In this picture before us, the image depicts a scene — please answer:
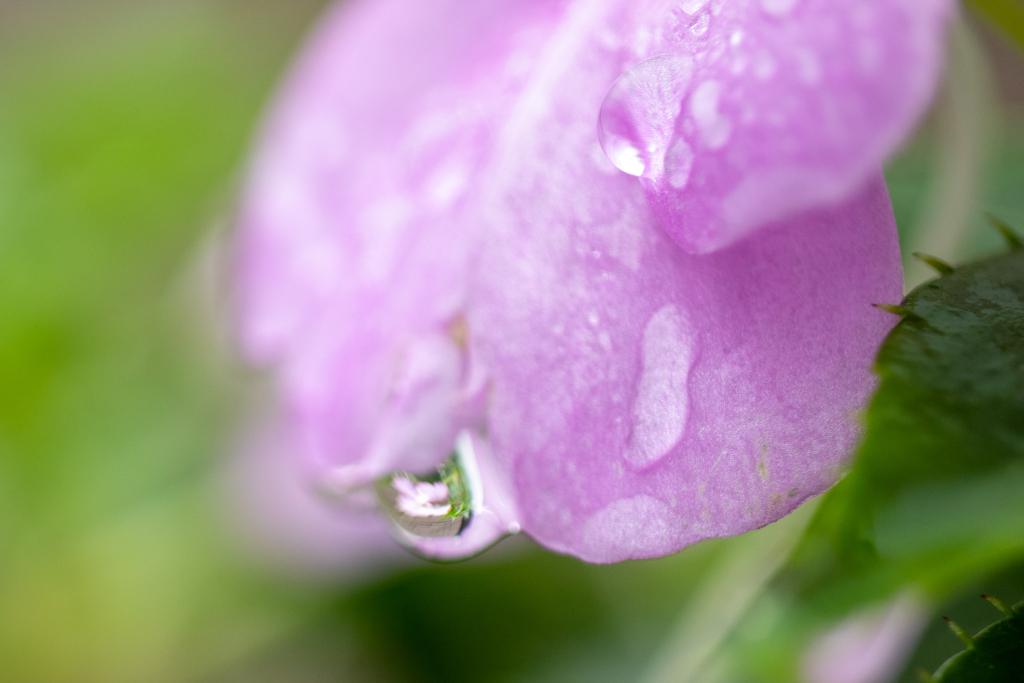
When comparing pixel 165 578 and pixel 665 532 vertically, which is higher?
pixel 665 532

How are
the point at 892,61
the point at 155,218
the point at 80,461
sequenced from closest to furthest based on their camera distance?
the point at 892,61 < the point at 80,461 < the point at 155,218

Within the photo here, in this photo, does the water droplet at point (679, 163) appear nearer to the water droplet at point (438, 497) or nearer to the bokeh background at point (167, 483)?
the water droplet at point (438, 497)

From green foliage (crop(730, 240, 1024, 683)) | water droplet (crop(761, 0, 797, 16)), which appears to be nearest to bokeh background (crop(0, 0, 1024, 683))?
green foliage (crop(730, 240, 1024, 683))

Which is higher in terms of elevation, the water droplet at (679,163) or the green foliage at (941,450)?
the water droplet at (679,163)

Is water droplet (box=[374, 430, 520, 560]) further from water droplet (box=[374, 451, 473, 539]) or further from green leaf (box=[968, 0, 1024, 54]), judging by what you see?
green leaf (box=[968, 0, 1024, 54])

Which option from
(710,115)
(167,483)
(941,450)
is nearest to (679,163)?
(710,115)

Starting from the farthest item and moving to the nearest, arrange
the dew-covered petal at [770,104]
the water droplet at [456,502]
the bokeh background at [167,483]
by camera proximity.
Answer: the bokeh background at [167,483], the water droplet at [456,502], the dew-covered petal at [770,104]

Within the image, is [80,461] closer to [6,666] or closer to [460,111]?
[6,666]

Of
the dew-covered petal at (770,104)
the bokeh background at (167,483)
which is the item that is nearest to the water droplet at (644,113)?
the dew-covered petal at (770,104)

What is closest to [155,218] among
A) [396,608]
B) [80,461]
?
[80,461]
